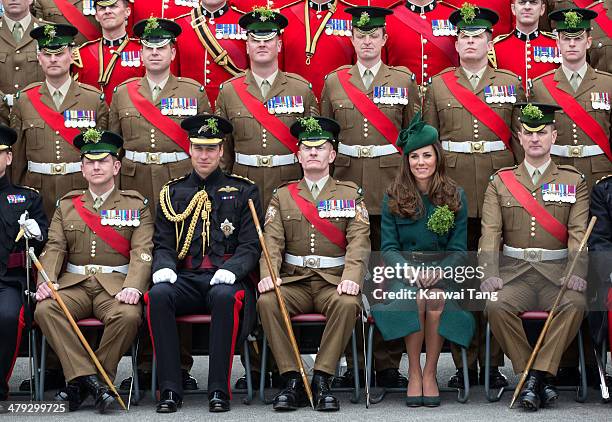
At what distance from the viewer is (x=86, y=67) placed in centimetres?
1138

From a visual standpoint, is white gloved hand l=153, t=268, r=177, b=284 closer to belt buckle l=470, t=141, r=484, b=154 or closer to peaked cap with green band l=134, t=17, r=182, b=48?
peaked cap with green band l=134, t=17, r=182, b=48

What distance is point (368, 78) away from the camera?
418 inches

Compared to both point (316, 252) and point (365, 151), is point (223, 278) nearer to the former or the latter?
point (316, 252)

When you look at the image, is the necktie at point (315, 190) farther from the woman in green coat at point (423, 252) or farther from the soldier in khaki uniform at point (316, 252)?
the woman in green coat at point (423, 252)

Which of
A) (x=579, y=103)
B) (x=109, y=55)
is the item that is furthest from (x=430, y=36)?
(x=109, y=55)

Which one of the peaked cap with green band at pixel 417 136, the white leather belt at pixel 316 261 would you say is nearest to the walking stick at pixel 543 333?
the peaked cap with green band at pixel 417 136

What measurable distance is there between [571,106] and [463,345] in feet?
6.67

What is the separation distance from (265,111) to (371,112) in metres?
0.75

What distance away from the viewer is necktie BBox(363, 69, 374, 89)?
34.8 ft

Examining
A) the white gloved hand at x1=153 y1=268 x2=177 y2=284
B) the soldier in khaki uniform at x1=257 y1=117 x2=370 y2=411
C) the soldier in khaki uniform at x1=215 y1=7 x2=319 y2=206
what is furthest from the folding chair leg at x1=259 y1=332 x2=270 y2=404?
the soldier in khaki uniform at x1=215 y1=7 x2=319 y2=206

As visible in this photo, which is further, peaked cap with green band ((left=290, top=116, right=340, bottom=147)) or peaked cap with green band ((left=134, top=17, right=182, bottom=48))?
peaked cap with green band ((left=134, top=17, right=182, bottom=48))

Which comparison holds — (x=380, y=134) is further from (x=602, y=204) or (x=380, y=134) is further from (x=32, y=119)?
(x=32, y=119)

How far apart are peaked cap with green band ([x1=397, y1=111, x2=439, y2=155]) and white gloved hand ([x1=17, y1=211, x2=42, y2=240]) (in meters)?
2.44

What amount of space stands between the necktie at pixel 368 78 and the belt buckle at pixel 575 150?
1.46m
